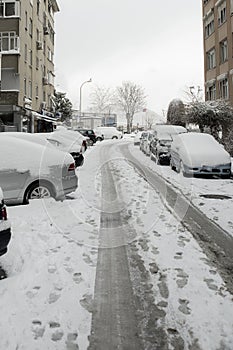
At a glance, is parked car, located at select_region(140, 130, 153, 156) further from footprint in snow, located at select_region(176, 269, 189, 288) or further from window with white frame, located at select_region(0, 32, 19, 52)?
footprint in snow, located at select_region(176, 269, 189, 288)

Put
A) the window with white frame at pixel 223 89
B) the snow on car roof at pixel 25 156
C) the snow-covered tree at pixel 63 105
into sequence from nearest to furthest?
the snow on car roof at pixel 25 156
the window with white frame at pixel 223 89
the snow-covered tree at pixel 63 105

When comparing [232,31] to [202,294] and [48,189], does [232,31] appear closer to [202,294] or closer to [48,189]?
[48,189]

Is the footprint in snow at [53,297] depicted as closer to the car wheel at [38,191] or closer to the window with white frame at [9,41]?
the car wheel at [38,191]

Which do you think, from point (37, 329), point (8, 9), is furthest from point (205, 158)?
point (8, 9)

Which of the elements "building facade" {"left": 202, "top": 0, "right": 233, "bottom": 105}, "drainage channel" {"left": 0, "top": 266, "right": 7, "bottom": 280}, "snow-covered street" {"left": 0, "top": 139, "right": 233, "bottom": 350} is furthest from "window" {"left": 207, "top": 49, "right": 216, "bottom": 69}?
"drainage channel" {"left": 0, "top": 266, "right": 7, "bottom": 280}

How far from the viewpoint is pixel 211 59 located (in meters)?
31.3

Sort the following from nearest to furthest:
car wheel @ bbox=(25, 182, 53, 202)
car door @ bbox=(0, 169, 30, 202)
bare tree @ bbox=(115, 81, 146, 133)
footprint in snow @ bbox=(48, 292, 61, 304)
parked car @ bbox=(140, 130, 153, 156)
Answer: footprint in snow @ bbox=(48, 292, 61, 304)
car door @ bbox=(0, 169, 30, 202)
car wheel @ bbox=(25, 182, 53, 202)
parked car @ bbox=(140, 130, 153, 156)
bare tree @ bbox=(115, 81, 146, 133)

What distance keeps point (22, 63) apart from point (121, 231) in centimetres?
2655

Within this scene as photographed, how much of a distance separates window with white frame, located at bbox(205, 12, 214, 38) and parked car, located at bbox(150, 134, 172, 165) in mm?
16853

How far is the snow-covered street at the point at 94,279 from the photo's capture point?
3260 mm

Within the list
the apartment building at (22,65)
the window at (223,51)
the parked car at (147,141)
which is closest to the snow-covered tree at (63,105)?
the apartment building at (22,65)

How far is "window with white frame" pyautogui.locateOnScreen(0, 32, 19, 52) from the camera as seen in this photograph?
93.1 feet

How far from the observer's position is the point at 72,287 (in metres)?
4.19

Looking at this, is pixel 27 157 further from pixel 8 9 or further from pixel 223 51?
pixel 8 9
